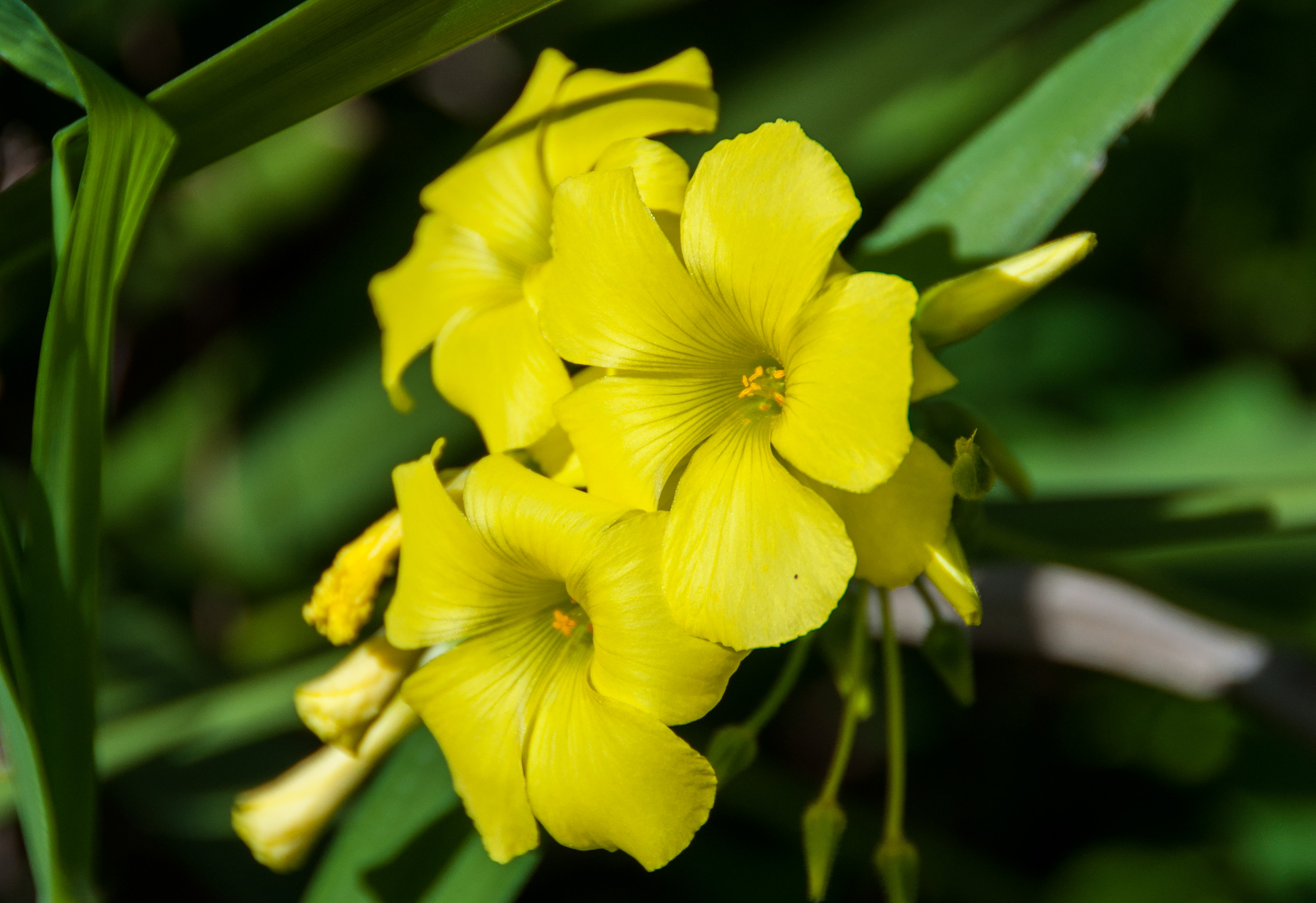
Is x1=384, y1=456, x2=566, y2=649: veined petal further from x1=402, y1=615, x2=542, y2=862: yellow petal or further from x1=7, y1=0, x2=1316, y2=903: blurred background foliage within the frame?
x1=7, y1=0, x2=1316, y2=903: blurred background foliage

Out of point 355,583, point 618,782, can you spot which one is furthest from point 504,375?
point 618,782

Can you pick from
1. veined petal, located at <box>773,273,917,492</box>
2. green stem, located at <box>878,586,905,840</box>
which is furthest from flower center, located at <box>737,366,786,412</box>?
green stem, located at <box>878,586,905,840</box>

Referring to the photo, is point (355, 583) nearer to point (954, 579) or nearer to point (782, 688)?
point (782, 688)

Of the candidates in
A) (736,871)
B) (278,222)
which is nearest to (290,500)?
(278,222)

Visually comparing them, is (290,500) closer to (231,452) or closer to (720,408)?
(231,452)

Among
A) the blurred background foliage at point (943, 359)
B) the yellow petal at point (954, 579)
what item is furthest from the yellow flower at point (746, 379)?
the blurred background foliage at point (943, 359)

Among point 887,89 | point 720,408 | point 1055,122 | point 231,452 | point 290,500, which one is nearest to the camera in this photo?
point 720,408

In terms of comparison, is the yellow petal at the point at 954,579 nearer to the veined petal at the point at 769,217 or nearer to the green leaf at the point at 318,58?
the veined petal at the point at 769,217
